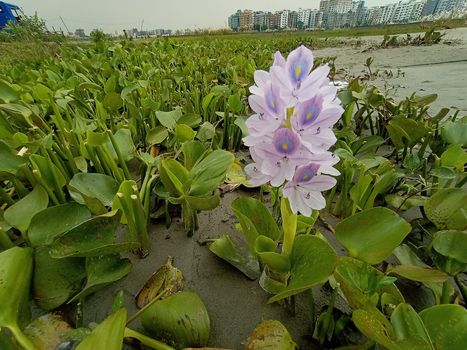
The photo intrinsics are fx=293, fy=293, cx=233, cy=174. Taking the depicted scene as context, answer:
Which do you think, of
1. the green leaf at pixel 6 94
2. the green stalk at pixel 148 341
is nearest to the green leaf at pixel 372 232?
the green stalk at pixel 148 341

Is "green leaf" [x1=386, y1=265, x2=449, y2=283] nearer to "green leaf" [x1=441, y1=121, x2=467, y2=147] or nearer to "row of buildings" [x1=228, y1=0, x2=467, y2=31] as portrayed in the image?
"green leaf" [x1=441, y1=121, x2=467, y2=147]

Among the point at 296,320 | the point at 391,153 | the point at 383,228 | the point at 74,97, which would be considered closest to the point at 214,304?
the point at 296,320

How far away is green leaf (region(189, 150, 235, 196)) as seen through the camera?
81cm

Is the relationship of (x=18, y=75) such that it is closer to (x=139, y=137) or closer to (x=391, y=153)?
(x=139, y=137)

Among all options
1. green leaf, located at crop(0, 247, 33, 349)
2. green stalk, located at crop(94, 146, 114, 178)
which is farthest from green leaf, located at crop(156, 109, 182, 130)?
green leaf, located at crop(0, 247, 33, 349)

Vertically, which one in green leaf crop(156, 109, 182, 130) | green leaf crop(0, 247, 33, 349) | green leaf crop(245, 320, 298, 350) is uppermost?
green leaf crop(0, 247, 33, 349)

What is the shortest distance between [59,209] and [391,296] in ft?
2.69

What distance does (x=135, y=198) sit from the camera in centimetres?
78

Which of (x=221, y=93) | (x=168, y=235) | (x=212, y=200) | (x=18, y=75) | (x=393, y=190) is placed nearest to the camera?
(x=212, y=200)

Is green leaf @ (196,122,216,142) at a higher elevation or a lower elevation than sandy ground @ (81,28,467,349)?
higher

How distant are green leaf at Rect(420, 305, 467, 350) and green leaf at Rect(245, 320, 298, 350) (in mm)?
251

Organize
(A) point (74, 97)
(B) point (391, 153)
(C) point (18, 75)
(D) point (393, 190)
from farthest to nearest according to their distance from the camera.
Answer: (C) point (18, 75), (A) point (74, 97), (B) point (391, 153), (D) point (393, 190)

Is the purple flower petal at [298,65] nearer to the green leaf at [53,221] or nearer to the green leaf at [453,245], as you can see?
the green leaf at [453,245]

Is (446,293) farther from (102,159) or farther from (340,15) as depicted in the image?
(340,15)
